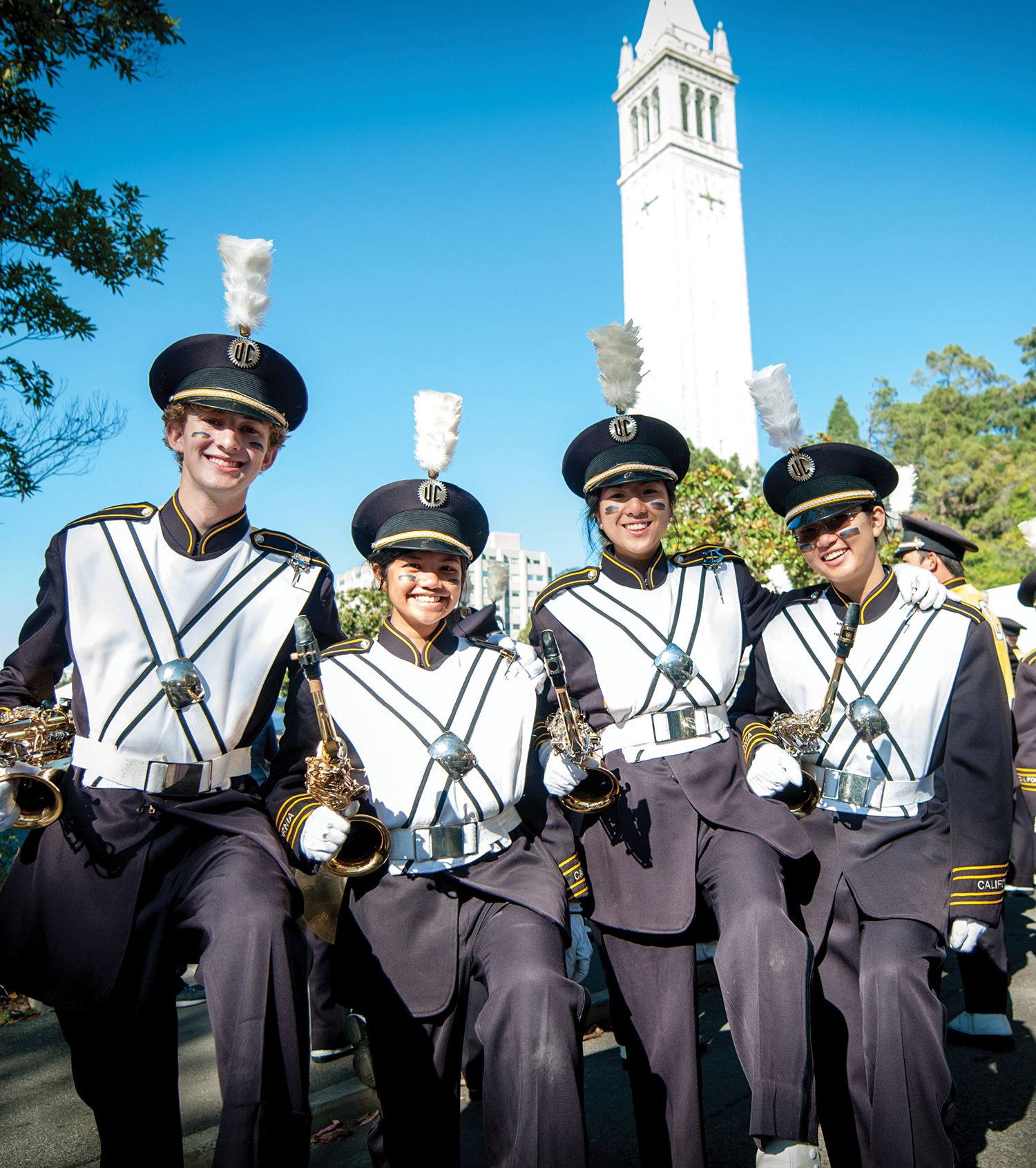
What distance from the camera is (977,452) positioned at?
32.1m

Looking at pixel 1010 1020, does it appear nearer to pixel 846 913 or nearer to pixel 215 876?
pixel 846 913

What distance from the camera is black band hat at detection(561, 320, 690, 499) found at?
3.84 meters

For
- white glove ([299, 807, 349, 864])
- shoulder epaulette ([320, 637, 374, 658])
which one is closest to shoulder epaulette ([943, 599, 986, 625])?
shoulder epaulette ([320, 637, 374, 658])

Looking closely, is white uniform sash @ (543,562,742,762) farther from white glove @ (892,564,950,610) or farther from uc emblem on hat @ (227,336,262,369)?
uc emblem on hat @ (227,336,262,369)

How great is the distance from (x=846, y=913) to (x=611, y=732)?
3.41 ft

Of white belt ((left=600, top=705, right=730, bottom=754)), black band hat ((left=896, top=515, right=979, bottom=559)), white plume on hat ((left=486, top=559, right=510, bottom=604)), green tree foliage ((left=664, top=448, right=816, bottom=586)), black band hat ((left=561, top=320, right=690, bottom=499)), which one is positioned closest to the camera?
white belt ((left=600, top=705, right=730, bottom=754))

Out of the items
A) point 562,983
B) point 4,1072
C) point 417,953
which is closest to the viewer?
point 562,983

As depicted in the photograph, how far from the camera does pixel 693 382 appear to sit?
161ft

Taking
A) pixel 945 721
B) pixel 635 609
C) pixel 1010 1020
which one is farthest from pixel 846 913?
pixel 1010 1020

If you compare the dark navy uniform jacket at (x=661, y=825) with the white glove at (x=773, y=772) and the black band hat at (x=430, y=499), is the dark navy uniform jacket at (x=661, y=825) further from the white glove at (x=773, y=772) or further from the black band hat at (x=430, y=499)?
the black band hat at (x=430, y=499)

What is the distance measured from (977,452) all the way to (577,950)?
33.1m

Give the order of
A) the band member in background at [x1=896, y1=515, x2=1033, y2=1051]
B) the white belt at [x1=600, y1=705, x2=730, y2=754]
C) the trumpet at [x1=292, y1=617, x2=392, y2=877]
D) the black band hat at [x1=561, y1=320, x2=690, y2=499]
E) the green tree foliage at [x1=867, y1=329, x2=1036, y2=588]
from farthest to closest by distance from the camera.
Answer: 1. the green tree foliage at [x1=867, y1=329, x2=1036, y2=588]
2. the black band hat at [x1=561, y1=320, x2=690, y2=499]
3. the band member in background at [x1=896, y1=515, x2=1033, y2=1051]
4. the white belt at [x1=600, y1=705, x2=730, y2=754]
5. the trumpet at [x1=292, y1=617, x2=392, y2=877]

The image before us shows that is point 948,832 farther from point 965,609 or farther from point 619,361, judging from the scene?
point 619,361

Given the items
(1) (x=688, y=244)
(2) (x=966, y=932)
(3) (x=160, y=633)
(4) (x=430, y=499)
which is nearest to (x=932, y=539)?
(2) (x=966, y=932)
